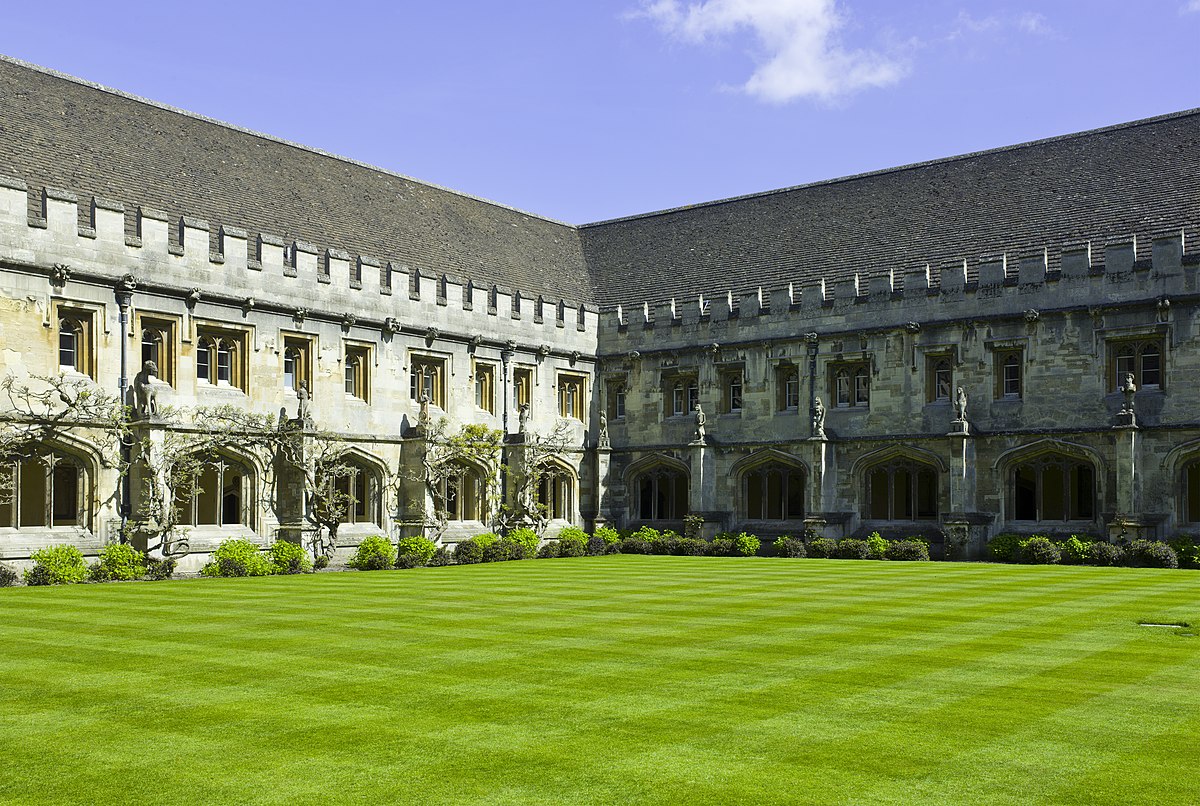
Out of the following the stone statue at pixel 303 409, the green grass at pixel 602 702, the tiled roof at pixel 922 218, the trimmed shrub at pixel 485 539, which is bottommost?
the trimmed shrub at pixel 485 539

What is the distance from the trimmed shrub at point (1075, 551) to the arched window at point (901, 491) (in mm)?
4428

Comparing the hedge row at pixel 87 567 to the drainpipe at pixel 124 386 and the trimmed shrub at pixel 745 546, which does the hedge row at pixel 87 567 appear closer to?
the drainpipe at pixel 124 386

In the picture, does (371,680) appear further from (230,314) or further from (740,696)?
(230,314)

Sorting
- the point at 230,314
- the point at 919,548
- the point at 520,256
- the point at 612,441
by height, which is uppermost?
the point at 520,256

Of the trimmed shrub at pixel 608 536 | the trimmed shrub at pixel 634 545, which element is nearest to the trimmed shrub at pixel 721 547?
the trimmed shrub at pixel 634 545

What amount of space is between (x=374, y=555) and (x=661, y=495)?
39.0ft

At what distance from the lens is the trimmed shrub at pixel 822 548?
101ft

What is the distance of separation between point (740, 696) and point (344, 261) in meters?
22.5

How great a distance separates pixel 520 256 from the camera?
1496 inches

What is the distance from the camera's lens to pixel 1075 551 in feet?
90.0

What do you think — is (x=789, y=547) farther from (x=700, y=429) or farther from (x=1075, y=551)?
(x=1075, y=551)

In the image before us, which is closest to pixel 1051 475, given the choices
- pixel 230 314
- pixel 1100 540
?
pixel 1100 540

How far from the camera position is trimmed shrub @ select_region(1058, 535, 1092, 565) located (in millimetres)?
→ 27297

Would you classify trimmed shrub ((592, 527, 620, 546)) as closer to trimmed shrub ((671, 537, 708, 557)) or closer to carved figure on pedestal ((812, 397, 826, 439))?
trimmed shrub ((671, 537, 708, 557))
